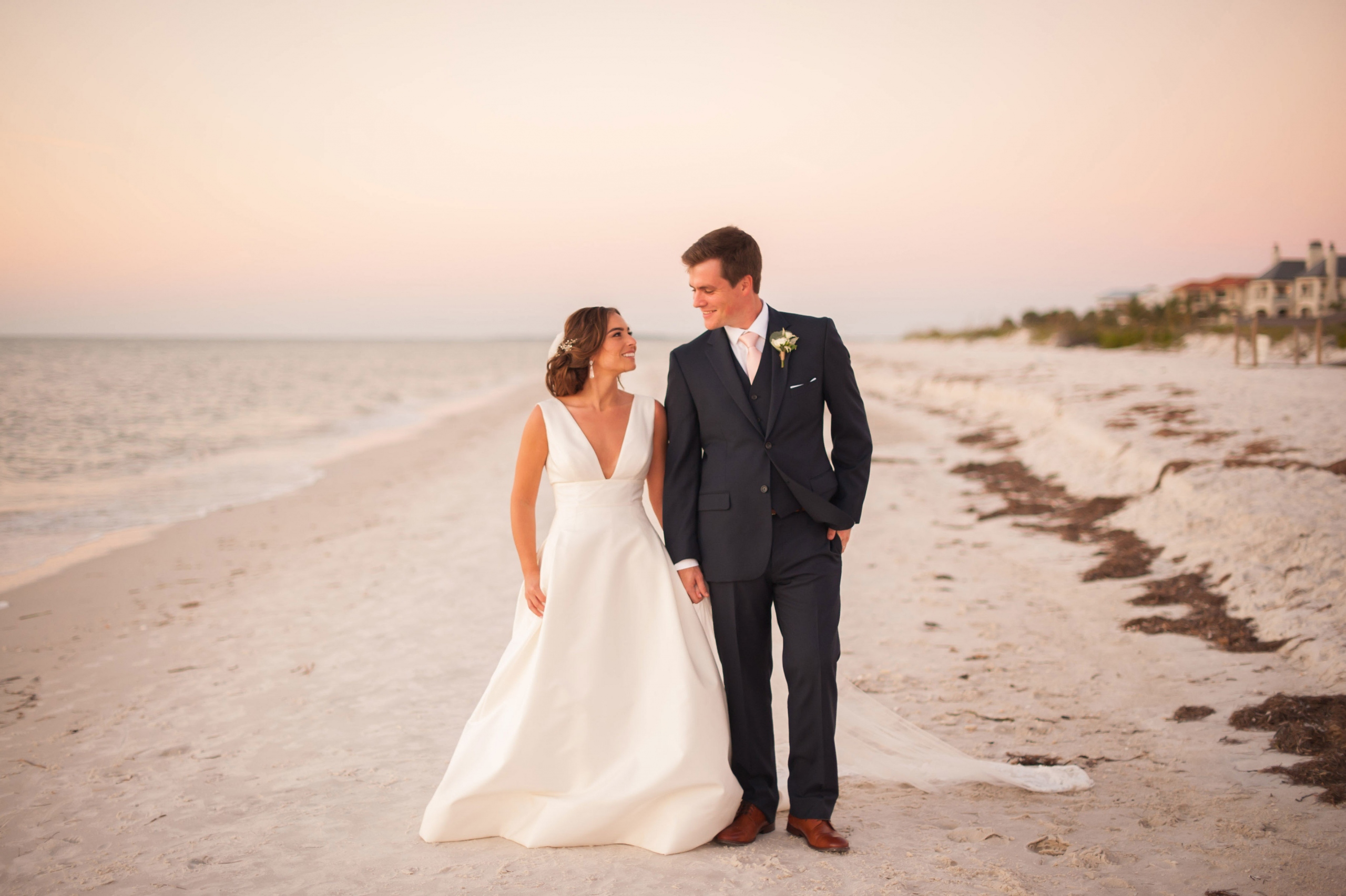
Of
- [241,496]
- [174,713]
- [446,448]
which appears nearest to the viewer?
[174,713]

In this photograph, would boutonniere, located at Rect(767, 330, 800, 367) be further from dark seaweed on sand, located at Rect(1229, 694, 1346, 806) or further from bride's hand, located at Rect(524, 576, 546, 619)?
dark seaweed on sand, located at Rect(1229, 694, 1346, 806)

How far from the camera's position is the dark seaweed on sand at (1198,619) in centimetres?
539

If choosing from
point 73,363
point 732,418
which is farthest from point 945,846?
point 73,363

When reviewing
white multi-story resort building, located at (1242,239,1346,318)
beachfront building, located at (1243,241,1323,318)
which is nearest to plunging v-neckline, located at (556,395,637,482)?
white multi-story resort building, located at (1242,239,1346,318)

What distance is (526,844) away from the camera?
3.16m

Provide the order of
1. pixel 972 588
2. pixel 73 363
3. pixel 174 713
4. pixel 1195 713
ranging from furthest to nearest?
pixel 73 363
pixel 972 588
pixel 174 713
pixel 1195 713

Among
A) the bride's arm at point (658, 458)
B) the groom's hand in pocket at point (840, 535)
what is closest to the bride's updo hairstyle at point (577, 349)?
Answer: the bride's arm at point (658, 458)

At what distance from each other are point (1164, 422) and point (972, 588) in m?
6.79

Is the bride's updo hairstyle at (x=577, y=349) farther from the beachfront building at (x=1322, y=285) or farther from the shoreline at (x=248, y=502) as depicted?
the beachfront building at (x=1322, y=285)

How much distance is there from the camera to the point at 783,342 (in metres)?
3.17

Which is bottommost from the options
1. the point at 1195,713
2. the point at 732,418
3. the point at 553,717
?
the point at 1195,713

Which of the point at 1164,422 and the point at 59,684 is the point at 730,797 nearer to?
the point at 59,684

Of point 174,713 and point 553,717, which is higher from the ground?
point 553,717

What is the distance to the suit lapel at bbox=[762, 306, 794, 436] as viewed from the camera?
3170 mm
